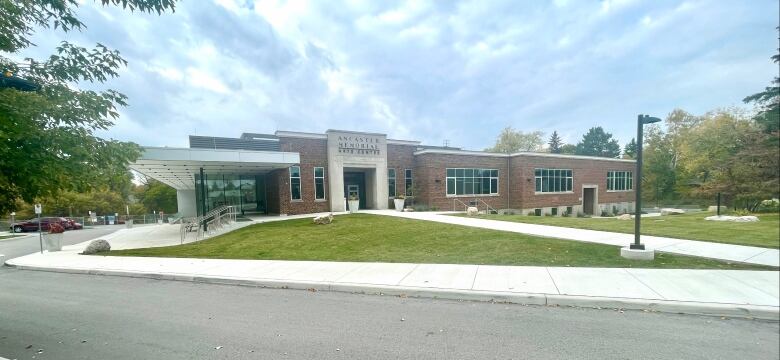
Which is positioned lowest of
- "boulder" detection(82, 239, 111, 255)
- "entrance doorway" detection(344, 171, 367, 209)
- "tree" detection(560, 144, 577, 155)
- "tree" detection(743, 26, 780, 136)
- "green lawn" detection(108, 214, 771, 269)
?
"boulder" detection(82, 239, 111, 255)

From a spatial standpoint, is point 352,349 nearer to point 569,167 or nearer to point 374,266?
point 374,266

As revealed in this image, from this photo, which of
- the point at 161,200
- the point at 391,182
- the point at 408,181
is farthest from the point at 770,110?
the point at 161,200

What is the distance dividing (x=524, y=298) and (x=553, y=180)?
26.9 meters

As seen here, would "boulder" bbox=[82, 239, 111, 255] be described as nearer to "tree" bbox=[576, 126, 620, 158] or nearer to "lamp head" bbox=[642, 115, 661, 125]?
"lamp head" bbox=[642, 115, 661, 125]

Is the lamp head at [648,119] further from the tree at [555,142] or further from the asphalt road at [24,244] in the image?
the tree at [555,142]

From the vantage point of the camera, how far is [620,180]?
34562 mm

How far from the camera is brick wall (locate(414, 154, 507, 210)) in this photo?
79.7 ft

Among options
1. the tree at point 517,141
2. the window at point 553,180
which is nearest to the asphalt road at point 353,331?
the window at point 553,180

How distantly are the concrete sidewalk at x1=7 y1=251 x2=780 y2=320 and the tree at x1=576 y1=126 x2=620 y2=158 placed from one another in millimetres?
77862

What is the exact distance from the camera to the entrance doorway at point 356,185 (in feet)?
84.9

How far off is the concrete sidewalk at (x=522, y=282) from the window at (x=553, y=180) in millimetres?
23318

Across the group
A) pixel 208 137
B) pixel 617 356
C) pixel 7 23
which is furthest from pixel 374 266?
pixel 208 137

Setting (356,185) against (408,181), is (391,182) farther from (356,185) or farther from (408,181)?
(356,185)

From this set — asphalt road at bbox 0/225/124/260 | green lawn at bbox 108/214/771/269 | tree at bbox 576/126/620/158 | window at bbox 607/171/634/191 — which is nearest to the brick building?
window at bbox 607/171/634/191
